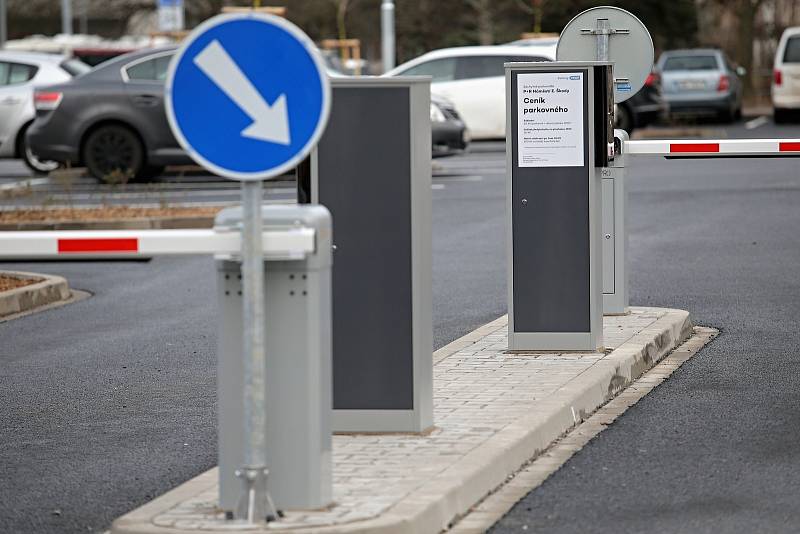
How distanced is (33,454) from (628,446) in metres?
2.37

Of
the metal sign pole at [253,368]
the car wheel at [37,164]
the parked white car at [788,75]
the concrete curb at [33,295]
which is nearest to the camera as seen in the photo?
the metal sign pole at [253,368]

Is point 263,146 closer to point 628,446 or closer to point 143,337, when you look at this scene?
point 628,446

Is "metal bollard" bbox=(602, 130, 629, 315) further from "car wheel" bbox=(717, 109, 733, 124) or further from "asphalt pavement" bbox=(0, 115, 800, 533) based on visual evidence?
"car wheel" bbox=(717, 109, 733, 124)

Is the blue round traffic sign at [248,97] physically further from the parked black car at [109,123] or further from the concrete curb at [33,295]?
the parked black car at [109,123]

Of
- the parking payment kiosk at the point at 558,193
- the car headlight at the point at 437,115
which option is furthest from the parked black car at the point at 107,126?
the parking payment kiosk at the point at 558,193

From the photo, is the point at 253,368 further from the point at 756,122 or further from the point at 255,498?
the point at 756,122

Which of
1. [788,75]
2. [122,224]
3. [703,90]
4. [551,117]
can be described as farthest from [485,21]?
[551,117]

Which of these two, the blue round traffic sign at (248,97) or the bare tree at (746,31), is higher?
the bare tree at (746,31)

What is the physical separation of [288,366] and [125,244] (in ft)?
2.15

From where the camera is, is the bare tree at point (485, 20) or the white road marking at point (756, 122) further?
the bare tree at point (485, 20)

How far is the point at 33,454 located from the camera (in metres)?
7.18

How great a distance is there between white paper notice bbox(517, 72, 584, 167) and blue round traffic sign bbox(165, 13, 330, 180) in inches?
139

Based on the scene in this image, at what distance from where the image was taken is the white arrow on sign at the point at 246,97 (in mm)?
5094

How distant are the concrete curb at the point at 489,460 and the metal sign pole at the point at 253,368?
115 millimetres
